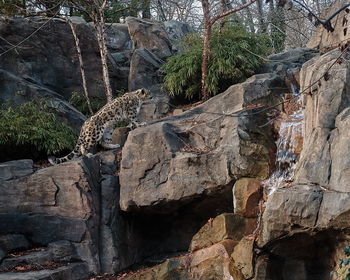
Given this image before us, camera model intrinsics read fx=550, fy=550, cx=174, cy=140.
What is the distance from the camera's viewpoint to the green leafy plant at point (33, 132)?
13.1 m

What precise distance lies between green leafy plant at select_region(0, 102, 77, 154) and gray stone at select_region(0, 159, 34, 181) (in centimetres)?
167

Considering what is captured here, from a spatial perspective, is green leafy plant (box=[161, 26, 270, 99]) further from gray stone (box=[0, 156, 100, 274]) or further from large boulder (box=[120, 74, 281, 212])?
gray stone (box=[0, 156, 100, 274])

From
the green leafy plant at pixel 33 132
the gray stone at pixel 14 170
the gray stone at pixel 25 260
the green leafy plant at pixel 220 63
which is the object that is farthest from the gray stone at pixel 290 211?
the green leafy plant at pixel 220 63

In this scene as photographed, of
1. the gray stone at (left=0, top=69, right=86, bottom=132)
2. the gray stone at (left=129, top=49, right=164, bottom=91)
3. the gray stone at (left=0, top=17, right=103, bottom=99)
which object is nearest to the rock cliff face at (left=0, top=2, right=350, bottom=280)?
the gray stone at (left=0, top=69, right=86, bottom=132)

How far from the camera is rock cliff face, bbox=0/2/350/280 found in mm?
8508

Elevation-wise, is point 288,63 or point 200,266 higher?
point 288,63

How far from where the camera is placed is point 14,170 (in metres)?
11.3

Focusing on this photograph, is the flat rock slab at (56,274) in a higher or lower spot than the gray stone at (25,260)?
lower

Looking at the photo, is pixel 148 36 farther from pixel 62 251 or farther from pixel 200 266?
pixel 200 266

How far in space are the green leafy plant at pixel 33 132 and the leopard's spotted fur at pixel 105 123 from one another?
77cm

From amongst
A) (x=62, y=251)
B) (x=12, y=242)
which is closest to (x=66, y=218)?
(x=62, y=251)

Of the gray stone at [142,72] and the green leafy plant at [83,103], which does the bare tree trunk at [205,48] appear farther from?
the green leafy plant at [83,103]

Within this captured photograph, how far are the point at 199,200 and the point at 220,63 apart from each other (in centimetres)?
486

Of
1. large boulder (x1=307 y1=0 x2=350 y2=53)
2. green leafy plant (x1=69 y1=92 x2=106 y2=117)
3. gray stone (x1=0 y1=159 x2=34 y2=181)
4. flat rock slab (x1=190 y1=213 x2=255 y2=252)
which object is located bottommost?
flat rock slab (x1=190 y1=213 x2=255 y2=252)
